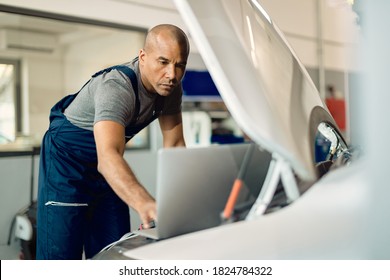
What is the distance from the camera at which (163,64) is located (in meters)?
1.00

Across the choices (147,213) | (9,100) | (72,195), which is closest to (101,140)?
(147,213)

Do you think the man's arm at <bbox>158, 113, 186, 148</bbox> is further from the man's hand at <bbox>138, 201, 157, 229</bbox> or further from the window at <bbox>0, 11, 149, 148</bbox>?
the window at <bbox>0, 11, 149, 148</bbox>

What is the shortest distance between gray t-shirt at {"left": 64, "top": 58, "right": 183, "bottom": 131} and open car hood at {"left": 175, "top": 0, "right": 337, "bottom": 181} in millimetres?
340

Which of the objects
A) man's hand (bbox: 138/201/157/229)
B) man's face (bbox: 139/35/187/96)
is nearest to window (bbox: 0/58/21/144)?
man's face (bbox: 139/35/187/96)

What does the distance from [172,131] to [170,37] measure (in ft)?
1.48

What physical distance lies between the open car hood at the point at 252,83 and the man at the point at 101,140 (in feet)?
0.66

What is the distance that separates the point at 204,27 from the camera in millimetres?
708

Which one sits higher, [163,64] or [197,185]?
[163,64]

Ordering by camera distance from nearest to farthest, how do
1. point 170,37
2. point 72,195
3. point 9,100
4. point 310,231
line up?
point 310,231
point 170,37
point 72,195
point 9,100

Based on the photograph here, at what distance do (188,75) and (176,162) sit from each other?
1.92 m

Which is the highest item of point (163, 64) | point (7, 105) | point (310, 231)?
point (7, 105)

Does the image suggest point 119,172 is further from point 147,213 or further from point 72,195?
point 72,195

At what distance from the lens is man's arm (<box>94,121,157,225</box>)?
885 mm
